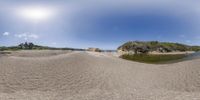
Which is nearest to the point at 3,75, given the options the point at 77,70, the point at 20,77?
the point at 20,77

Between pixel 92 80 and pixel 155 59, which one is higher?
pixel 155 59

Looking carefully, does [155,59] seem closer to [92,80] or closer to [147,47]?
[92,80]

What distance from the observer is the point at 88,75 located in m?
17.0

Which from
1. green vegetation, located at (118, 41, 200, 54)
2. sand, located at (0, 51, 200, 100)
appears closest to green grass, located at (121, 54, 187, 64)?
sand, located at (0, 51, 200, 100)

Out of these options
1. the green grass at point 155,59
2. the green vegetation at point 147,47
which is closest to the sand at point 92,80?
the green grass at point 155,59

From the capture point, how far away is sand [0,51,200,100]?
44.4ft

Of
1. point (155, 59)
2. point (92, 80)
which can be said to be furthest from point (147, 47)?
point (92, 80)

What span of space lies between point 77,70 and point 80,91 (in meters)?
3.48

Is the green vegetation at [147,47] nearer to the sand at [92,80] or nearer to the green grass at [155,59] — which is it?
the green grass at [155,59]

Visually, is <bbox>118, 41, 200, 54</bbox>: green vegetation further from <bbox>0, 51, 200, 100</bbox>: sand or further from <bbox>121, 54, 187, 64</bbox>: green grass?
<bbox>0, 51, 200, 100</bbox>: sand

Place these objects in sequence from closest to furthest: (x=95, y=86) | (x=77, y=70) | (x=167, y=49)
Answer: (x=95, y=86) < (x=77, y=70) < (x=167, y=49)

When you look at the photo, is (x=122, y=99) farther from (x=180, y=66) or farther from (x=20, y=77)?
(x=180, y=66)

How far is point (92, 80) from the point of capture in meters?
16.3

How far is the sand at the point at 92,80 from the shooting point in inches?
533
